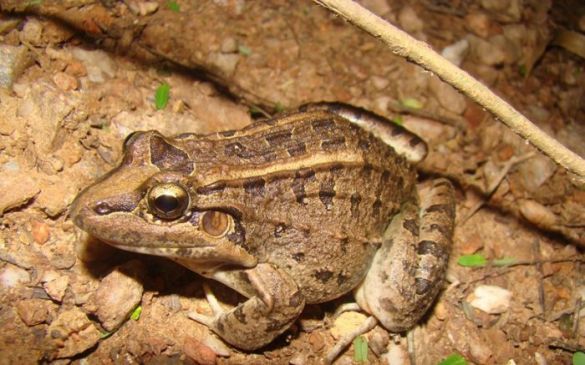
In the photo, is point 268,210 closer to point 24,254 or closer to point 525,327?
point 24,254

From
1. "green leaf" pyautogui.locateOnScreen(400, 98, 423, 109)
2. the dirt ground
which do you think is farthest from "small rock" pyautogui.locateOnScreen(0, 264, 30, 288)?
"green leaf" pyautogui.locateOnScreen(400, 98, 423, 109)

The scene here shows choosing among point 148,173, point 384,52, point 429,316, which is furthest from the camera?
point 384,52

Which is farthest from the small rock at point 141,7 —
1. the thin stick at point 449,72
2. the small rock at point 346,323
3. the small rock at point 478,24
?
the small rock at point 478,24

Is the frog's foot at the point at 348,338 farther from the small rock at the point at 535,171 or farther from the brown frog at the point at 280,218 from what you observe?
the small rock at the point at 535,171

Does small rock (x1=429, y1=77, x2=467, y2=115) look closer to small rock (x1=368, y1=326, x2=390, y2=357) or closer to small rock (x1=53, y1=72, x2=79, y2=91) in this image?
small rock (x1=368, y1=326, x2=390, y2=357)

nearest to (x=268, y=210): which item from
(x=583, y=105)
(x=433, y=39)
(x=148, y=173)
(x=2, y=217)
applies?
(x=148, y=173)
